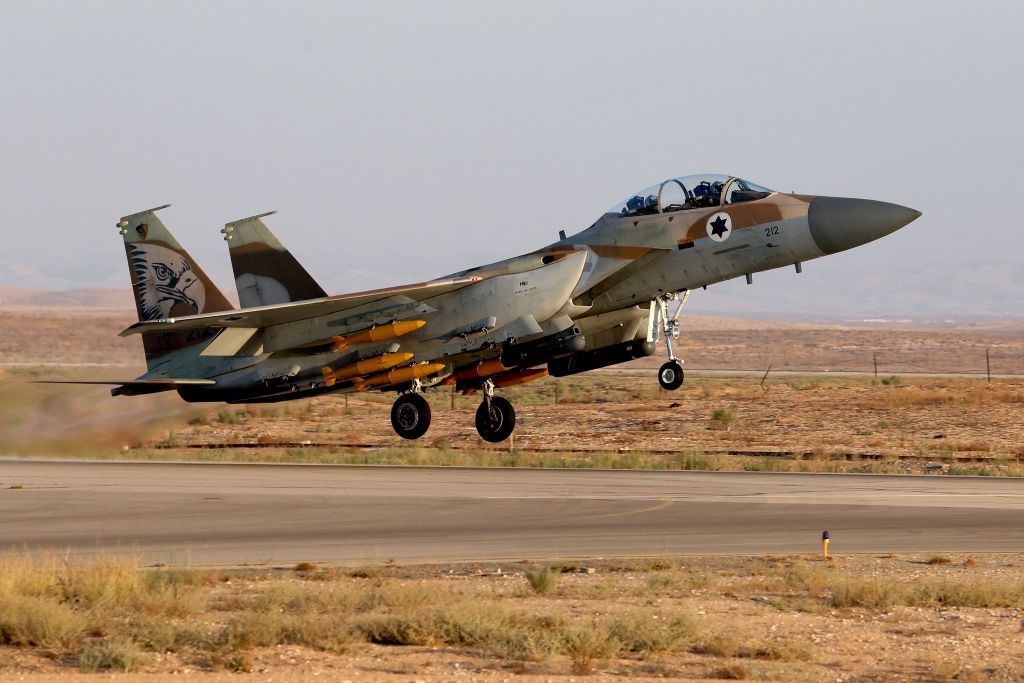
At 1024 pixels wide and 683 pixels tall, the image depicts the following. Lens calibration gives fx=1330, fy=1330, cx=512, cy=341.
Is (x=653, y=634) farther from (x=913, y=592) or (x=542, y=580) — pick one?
(x=913, y=592)

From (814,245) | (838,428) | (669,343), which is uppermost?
(814,245)

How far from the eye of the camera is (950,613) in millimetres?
14305

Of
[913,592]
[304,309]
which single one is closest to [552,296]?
[304,309]

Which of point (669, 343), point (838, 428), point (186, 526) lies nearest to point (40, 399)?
point (186, 526)

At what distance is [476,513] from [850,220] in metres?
7.81

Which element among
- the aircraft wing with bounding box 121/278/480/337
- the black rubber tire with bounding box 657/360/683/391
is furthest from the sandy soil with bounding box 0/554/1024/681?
the aircraft wing with bounding box 121/278/480/337

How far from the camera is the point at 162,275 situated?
1051 inches

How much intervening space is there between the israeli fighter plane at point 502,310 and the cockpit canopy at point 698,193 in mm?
24

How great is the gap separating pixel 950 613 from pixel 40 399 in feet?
71.4

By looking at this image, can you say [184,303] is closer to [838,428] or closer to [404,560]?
[404,560]

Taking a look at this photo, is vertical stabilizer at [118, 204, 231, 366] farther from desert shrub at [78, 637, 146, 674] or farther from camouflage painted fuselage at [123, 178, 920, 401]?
desert shrub at [78, 637, 146, 674]

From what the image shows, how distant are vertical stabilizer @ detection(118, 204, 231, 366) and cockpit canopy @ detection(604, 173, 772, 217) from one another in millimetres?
9129

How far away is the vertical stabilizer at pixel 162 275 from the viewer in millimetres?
26562

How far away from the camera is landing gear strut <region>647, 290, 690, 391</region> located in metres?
22.2
